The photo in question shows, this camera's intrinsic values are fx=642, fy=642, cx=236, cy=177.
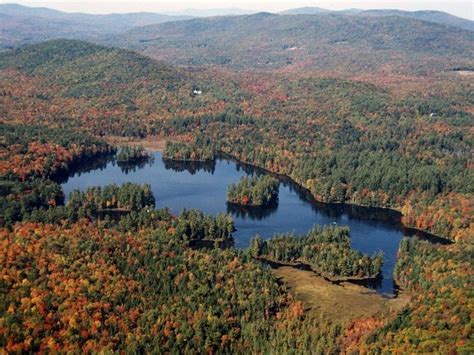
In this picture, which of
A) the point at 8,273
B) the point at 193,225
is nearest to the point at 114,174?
the point at 193,225

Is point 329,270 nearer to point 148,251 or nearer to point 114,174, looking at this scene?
point 148,251

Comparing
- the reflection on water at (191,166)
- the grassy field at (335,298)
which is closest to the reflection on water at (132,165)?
the reflection on water at (191,166)

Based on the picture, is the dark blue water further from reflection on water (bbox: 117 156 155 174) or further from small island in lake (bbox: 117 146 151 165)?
small island in lake (bbox: 117 146 151 165)

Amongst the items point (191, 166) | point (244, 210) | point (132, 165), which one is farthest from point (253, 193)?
point (132, 165)

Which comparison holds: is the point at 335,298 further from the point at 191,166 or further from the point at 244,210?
the point at 191,166

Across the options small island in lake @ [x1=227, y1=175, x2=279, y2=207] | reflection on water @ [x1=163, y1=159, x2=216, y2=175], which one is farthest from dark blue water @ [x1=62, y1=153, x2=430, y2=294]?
small island in lake @ [x1=227, y1=175, x2=279, y2=207]
